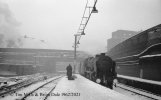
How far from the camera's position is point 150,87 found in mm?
17188

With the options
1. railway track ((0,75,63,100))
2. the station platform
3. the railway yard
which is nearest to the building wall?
the railway yard

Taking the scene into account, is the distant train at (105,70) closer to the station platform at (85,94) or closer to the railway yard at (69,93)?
the railway yard at (69,93)

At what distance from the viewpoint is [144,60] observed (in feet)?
71.4

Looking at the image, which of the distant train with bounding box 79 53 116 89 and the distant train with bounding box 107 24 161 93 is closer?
the distant train with bounding box 107 24 161 93

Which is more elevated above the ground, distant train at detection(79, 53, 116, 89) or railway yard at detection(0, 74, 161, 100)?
distant train at detection(79, 53, 116, 89)

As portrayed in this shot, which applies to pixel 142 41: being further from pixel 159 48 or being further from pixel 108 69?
pixel 108 69

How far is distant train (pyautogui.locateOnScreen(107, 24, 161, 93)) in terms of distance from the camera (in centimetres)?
1872

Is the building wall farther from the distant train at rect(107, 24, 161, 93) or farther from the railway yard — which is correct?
the railway yard

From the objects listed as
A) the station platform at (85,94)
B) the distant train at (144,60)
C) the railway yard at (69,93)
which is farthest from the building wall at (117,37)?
the station platform at (85,94)

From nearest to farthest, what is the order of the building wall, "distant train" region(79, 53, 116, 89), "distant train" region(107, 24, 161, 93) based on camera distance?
"distant train" region(107, 24, 161, 93) < "distant train" region(79, 53, 116, 89) < the building wall

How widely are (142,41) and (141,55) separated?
157 centimetres

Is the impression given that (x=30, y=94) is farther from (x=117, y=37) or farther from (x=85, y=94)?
(x=117, y=37)

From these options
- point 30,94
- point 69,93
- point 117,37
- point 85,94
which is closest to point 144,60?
point 85,94

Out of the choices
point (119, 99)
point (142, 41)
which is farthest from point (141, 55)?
point (119, 99)
